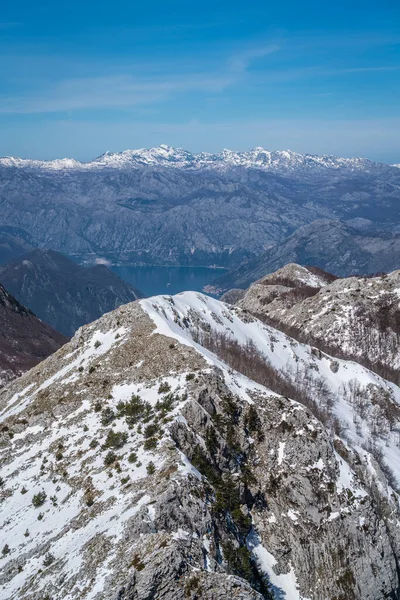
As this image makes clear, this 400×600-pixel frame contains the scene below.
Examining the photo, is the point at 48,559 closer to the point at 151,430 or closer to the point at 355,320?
the point at 151,430

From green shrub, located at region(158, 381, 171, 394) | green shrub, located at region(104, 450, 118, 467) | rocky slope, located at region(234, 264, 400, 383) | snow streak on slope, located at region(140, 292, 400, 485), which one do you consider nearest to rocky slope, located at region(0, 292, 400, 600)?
green shrub, located at region(158, 381, 171, 394)

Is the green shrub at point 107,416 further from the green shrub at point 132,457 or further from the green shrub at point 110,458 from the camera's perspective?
the green shrub at point 132,457

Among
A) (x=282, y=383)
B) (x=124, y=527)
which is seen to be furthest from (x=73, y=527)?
(x=282, y=383)

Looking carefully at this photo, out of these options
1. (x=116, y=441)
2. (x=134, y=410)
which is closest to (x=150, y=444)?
(x=116, y=441)

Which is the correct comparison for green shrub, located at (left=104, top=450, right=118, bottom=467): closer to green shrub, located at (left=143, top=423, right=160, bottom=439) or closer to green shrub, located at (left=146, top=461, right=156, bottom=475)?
green shrub, located at (left=143, top=423, right=160, bottom=439)

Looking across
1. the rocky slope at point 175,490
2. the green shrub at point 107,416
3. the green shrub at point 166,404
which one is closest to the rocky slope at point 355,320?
the rocky slope at point 175,490

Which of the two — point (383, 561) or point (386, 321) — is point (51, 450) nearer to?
point (383, 561)
